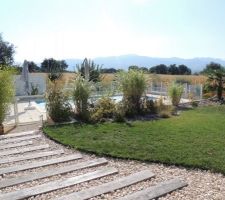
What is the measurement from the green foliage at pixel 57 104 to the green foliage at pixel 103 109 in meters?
0.87

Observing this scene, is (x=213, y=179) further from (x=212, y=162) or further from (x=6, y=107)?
(x=6, y=107)

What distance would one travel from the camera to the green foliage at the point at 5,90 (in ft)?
27.6

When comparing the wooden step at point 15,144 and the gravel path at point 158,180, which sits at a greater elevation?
the wooden step at point 15,144

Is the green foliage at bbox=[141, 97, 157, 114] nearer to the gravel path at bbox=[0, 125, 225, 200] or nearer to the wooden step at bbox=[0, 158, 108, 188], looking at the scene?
the gravel path at bbox=[0, 125, 225, 200]

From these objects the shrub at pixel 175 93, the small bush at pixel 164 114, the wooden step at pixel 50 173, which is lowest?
the wooden step at pixel 50 173

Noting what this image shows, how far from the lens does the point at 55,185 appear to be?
501 cm

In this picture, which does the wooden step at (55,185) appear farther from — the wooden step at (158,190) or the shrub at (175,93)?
the shrub at (175,93)

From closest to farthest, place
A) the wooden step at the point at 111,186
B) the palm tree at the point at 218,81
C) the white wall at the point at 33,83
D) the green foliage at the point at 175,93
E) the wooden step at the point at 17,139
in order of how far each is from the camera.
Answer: the wooden step at the point at 111,186, the wooden step at the point at 17,139, the green foliage at the point at 175,93, the palm tree at the point at 218,81, the white wall at the point at 33,83

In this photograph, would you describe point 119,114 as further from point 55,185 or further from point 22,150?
point 55,185

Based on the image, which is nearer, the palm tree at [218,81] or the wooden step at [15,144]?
the wooden step at [15,144]

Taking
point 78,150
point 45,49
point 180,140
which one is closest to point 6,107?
point 78,150

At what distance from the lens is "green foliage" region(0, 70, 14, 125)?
27.6ft

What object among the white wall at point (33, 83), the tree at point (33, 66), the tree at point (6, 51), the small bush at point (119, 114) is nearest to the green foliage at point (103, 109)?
the small bush at point (119, 114)

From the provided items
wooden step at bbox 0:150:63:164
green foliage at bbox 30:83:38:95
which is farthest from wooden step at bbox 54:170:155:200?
green foliage at bbox 30:83:38:95
